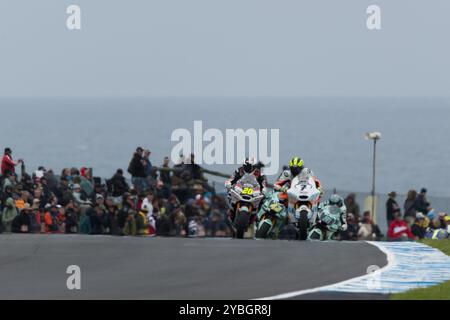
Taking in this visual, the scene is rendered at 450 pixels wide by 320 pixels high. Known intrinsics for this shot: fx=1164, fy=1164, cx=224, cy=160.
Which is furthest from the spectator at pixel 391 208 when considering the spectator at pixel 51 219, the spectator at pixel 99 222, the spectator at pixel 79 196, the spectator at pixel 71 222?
the spectator at pixel 51 219

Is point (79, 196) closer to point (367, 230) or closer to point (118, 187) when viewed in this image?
point (118, 187)

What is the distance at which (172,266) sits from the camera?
1780 centimetres

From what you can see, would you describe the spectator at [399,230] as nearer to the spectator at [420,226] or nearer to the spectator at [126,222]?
the spectator at [420,226]

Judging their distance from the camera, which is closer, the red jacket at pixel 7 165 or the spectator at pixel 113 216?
the spectator at pixel 113 216

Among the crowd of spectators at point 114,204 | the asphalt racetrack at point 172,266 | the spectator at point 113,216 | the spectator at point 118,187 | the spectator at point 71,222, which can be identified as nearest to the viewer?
the asphalt racetrack at point 172,266

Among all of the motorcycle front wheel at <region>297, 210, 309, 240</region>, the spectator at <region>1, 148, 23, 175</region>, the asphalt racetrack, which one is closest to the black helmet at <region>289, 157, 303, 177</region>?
the motorcycle front wheel at <region>297, 210, 309, 240</region>

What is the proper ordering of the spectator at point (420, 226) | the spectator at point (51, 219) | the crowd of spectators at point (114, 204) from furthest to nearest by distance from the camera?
the spectator at point (420, 226)
the spectator at point (51, 219)
the crowd of spectators at point (114, 204)

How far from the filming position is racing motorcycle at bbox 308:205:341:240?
2123cm

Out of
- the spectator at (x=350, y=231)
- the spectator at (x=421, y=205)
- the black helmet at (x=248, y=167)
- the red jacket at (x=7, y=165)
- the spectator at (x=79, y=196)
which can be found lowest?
the spectator at (x=350, y=231)

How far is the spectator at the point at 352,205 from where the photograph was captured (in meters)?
25.0

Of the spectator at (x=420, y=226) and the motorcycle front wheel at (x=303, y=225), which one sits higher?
the motorcycle front wheel at (x=303, y=225)

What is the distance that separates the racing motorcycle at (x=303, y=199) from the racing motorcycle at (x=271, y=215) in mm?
348

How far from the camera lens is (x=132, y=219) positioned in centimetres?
2280
